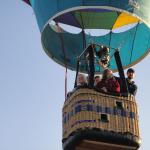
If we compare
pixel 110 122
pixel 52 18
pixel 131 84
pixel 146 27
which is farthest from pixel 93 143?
pixel 146 27

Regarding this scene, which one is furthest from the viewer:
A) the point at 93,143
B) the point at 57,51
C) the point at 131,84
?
the point at 57,51

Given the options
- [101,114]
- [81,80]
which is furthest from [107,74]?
[101,114]

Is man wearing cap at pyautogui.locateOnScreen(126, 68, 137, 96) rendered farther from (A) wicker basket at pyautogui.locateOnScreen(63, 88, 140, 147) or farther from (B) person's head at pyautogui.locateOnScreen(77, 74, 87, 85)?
(B) person's head at pyautogui.locateOnScreen(77, 74, 87, 85)

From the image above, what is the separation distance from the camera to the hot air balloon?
14.7 m

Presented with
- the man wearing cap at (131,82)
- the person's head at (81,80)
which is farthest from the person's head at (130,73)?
the person's head at (81,80)

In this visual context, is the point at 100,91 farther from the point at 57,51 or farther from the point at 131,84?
the point at 57,51

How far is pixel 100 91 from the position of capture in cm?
1503

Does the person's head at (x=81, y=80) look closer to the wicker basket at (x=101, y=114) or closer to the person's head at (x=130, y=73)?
the wicker basket at (x=101, y=114)

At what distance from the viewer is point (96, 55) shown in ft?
52.0

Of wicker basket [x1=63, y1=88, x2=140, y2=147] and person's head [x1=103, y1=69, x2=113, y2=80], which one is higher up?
person's head [x1=103, y1=69, x2=113, y2=80]

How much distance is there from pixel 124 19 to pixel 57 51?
2122mm

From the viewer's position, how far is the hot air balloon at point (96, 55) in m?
14.7

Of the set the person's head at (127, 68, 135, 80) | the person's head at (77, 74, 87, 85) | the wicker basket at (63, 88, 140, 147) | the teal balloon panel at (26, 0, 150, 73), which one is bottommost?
the wicker basket at (63, 88, 140, 147)

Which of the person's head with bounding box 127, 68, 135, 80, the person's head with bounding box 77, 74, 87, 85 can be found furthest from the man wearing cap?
the person's head with bounding box 77, 74, 87, 85
